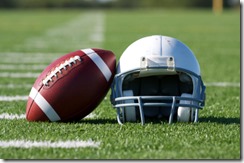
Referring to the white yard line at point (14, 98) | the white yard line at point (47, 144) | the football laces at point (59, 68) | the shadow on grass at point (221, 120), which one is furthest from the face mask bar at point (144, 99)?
the white yard line at point (14, 98)

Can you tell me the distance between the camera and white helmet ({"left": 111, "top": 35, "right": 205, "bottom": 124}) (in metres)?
3.12

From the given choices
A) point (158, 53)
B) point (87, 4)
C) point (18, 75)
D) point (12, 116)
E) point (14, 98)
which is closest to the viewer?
point (158, 53)

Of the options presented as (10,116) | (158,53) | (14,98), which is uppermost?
(158,53)

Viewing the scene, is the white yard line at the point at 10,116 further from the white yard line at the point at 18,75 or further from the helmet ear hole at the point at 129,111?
the white yard line at the point at 18,75

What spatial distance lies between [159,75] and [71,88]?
529 mm

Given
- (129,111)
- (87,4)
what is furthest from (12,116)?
(87,4)

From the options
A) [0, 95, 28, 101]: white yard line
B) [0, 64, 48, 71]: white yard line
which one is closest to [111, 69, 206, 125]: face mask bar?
[0, 95, 28, 101]: white yard line

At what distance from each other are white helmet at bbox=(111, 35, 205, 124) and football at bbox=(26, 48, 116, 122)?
8 cm

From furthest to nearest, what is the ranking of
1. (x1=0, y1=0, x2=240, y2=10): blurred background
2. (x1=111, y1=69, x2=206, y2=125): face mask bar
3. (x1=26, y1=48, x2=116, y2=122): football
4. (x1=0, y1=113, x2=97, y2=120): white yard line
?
(x1=0, y1=0, x2=240, y2=10): blurred background
(x1=0, y1=113, x2=97, y2=120): white yard line
(x1=26, y1=48, x2=116, y2=122): football
(x1=111, y1=69, x2=206, y2=125): face mask bar

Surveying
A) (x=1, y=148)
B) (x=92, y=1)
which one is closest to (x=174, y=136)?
(x=1, y=148)

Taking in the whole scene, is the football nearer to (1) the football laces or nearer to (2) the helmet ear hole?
(1) the football laces

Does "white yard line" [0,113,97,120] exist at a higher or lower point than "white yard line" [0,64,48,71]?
higher

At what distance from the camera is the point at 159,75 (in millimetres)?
3381

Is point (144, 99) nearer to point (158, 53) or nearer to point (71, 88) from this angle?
point (158, 53)
